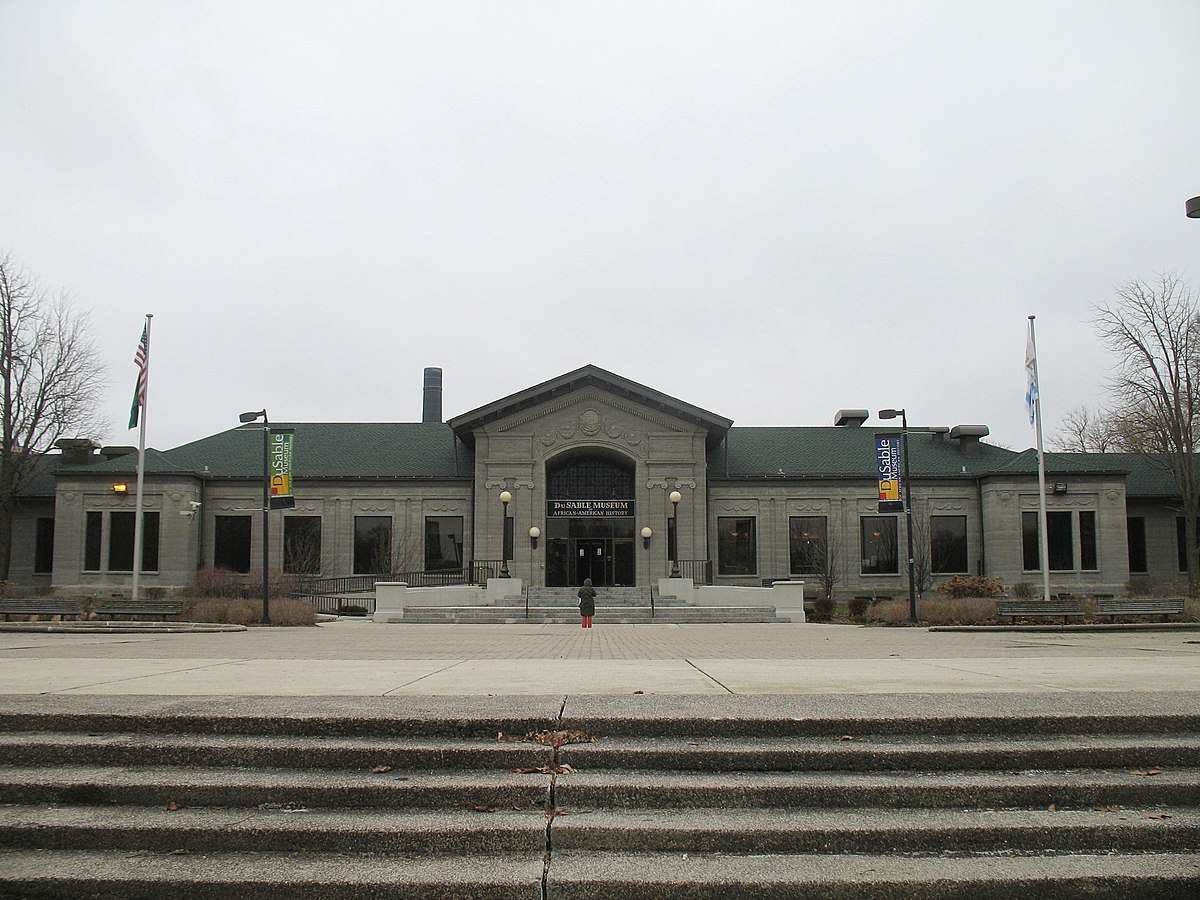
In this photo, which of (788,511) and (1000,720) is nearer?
(1000,720)

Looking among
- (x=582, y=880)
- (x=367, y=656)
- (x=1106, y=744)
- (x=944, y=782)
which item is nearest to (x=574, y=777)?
(x=582, y=880)

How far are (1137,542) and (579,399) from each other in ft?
95.5

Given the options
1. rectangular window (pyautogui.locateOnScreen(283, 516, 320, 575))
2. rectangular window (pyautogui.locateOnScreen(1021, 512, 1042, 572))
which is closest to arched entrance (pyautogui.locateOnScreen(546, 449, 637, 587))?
rectangular window (pyautogui.locateOnScreen(283, 516, 320, 575))

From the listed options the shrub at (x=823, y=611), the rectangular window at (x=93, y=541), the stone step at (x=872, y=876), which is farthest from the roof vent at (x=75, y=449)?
the stone step at (x=872, y=876)

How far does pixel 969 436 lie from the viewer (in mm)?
47562

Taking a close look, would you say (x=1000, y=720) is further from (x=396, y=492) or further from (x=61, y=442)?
(x=61, y=442)

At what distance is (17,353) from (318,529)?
1622cm

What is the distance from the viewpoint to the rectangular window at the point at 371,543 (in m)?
44.2

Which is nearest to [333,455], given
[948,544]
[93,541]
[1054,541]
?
[93,541]

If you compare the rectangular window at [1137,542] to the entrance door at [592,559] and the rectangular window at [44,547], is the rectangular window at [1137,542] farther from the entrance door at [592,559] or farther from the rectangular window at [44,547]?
the rectangular window at [44,547]

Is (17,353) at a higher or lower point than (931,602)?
higher

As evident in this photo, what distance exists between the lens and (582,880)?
4848mm

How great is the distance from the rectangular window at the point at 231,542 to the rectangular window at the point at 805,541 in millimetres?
26241

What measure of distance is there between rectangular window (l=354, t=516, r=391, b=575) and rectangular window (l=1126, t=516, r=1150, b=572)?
36546 mm
